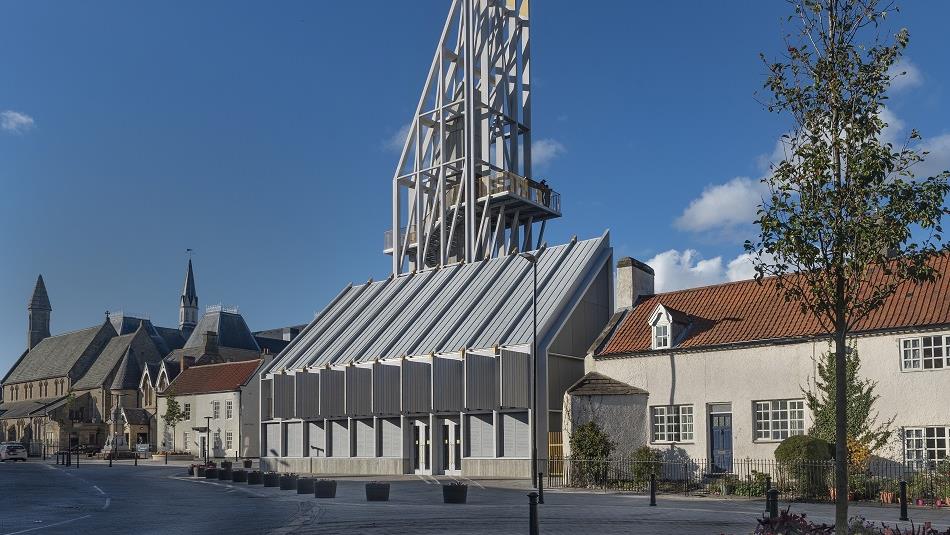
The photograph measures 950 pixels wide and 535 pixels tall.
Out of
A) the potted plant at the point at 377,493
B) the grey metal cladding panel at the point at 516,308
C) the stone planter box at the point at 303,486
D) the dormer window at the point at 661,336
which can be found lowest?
the stone planter box at the point at 303,486

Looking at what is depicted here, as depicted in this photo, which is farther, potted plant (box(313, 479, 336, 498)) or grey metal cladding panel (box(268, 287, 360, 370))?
grey metal cladding panel (box(268, 287, 360, 370))

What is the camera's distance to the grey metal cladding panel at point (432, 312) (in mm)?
50344

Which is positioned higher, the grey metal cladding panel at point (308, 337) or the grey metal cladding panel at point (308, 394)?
the grey metal cladding panel at point (308, 337)

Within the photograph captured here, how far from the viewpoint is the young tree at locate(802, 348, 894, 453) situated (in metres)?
34.2

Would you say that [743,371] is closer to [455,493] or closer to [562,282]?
[562,282]

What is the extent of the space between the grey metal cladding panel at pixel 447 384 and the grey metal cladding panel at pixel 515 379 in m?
2.72

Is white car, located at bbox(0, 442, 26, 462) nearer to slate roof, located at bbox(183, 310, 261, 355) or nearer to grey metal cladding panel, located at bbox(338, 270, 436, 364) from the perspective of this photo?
slate roof, located at bbox(183, 310, 261, 355)

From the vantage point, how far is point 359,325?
5647 centimetres

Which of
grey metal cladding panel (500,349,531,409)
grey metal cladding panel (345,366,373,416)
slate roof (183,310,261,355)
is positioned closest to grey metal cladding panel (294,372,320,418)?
grey metal cladding panel (345,366,373,416)

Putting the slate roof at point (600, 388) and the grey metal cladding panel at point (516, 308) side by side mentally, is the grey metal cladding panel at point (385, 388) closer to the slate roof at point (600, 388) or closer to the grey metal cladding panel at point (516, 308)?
the grey metal cladding panel at point (516, 308)

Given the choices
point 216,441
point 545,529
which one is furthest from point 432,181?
point 545,529

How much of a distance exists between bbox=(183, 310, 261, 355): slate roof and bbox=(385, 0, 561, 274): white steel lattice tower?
48.2 metres

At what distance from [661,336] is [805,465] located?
10734 millimetres

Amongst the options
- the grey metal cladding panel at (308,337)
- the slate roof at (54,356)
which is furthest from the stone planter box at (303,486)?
the slate roof at (54,356)
